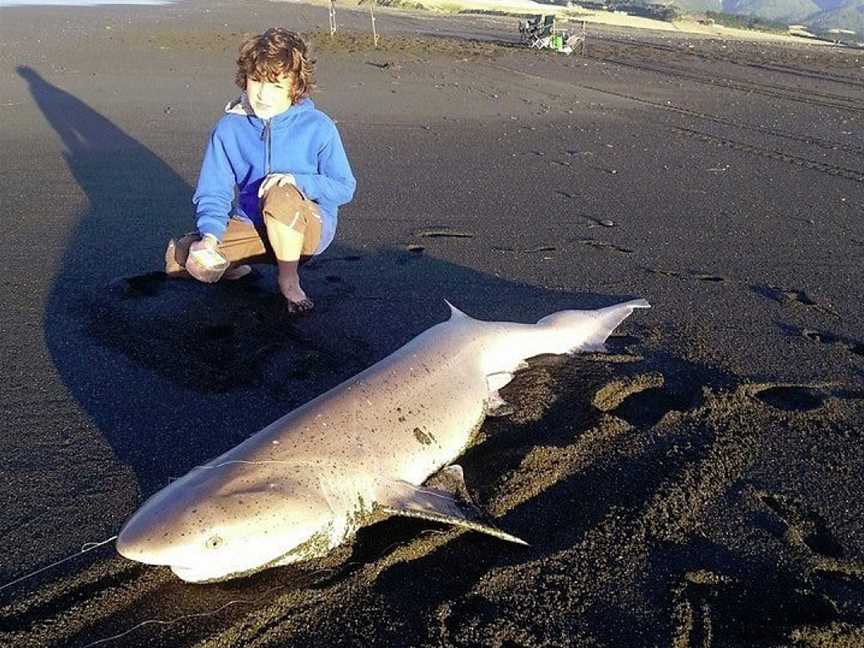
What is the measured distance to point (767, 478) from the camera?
3082mm

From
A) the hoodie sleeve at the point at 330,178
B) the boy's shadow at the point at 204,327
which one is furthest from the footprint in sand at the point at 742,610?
the hoodie sleeve at the point at 330,178

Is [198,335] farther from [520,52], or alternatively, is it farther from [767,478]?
[520,52]

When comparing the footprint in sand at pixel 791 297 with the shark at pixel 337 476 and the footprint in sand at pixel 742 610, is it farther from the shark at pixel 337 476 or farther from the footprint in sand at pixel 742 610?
the footprint in sand at pixel 742 610

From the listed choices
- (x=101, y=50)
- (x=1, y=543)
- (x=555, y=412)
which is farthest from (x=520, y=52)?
(x=1, y=543)

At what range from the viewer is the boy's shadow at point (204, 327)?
338 cm

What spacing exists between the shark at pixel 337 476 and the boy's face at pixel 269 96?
1.71 m

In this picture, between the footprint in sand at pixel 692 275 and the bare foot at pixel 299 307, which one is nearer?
the bare foot at pixel 299 307

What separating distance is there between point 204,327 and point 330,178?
3.92 ft

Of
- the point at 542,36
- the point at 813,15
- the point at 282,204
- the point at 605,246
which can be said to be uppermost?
the point at 813,15

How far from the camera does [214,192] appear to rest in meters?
4.52

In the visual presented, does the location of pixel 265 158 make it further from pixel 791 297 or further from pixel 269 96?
pixel 791 297

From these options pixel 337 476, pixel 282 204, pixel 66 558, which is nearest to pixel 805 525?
pixel 337 476

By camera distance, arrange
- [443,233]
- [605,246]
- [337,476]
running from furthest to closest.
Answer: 1. [443,233]
2. [605,246]
3. [337,476]

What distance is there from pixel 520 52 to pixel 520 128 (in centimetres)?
1218
